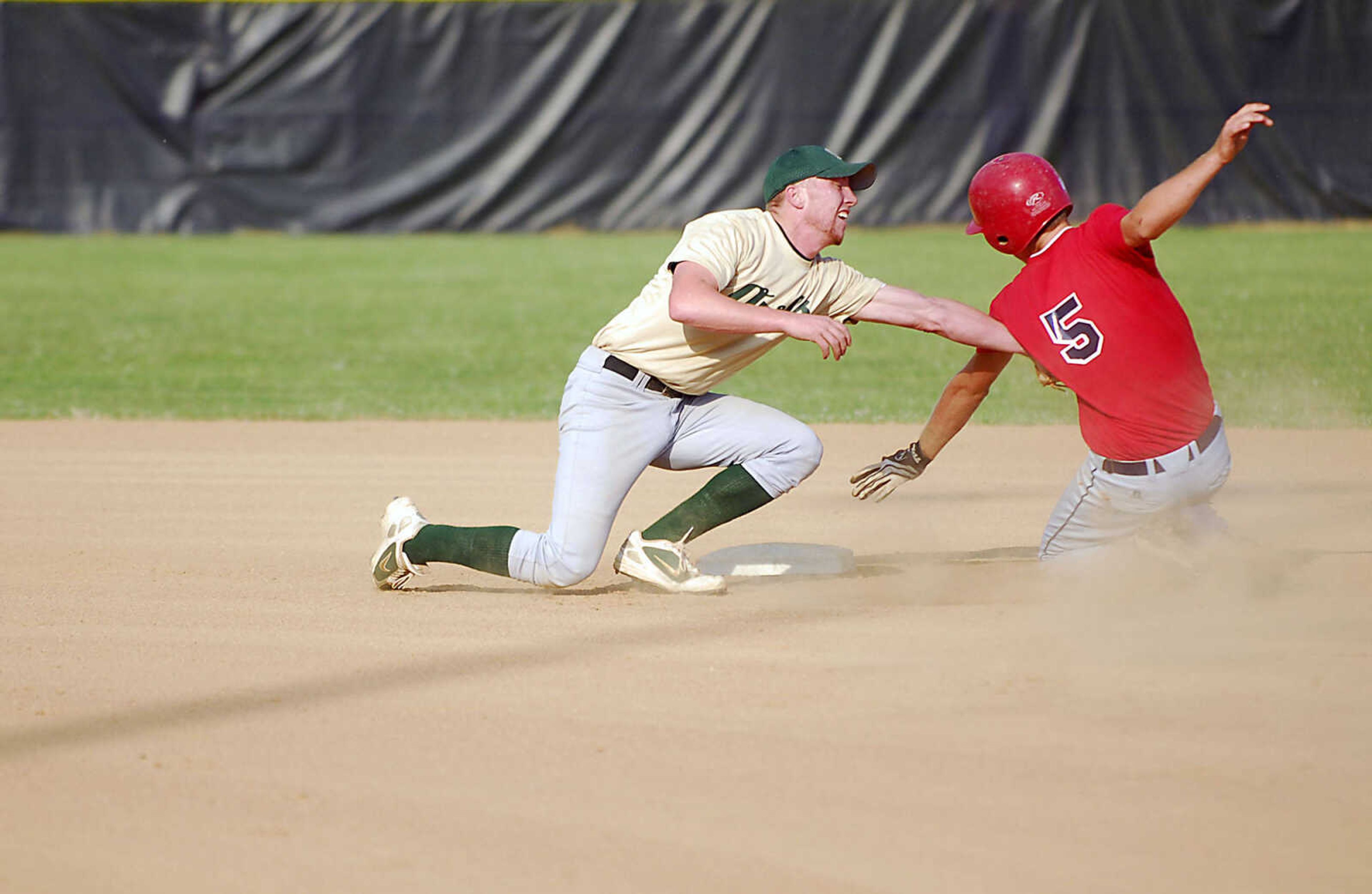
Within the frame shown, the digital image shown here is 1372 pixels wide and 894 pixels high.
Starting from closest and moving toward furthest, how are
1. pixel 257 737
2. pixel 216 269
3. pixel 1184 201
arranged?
pixel 257 737, pixel 1184 201, pixel 216 269

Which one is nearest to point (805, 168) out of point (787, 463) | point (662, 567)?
point (787, 463)

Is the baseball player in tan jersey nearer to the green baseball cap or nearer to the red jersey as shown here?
the green baseball cap

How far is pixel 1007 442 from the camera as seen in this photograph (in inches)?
296

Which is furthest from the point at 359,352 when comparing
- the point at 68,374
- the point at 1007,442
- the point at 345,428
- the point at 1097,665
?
the point at 1097,665

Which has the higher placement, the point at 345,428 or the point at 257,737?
the point at 257,737

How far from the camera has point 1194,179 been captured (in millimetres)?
3838

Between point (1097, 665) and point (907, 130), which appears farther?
point (907, 130)

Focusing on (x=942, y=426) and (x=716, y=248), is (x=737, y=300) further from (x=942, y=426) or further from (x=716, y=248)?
(x=942, y=426)

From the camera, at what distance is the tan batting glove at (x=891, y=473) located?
4.76 m

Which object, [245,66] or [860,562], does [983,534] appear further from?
[245,66]

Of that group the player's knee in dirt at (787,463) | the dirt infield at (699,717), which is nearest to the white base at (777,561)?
the dirt infield at (699,717)

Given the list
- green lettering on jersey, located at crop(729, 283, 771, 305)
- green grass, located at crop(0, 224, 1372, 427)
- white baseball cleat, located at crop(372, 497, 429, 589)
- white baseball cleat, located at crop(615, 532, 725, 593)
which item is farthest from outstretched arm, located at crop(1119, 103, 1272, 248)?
green grass, located at crop(0, 224, 1372, 427)

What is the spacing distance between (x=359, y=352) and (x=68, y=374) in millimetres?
2015

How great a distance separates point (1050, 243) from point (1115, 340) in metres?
0.43
